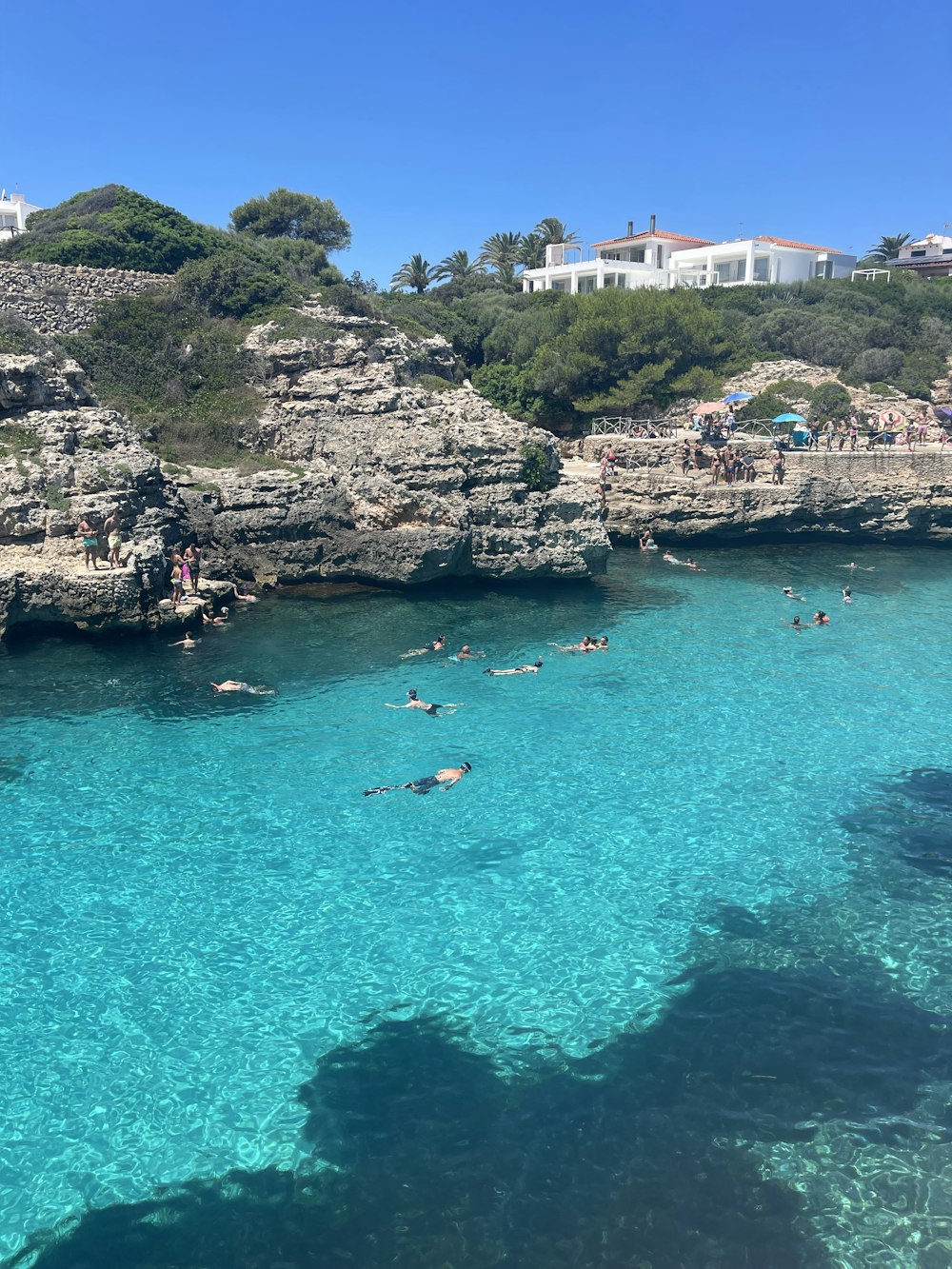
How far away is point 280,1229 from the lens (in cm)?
692

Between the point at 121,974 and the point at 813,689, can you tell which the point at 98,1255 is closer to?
the point at 121,974

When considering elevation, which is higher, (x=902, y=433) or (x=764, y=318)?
(x=764, y=318)

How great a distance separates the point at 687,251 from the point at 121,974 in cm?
6860

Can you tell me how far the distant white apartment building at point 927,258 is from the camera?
2781 inches

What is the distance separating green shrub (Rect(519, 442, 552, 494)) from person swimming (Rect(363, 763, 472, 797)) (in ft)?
42.7

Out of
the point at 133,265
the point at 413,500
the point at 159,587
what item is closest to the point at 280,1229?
the point at 159,587

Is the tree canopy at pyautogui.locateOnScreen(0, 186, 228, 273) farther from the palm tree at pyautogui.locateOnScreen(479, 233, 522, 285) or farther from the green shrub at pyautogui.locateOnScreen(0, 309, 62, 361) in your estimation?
the palm tree at pyautogui.locateOnScreen(479, 233, 522, 285)

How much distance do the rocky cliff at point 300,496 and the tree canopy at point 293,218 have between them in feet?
83.8

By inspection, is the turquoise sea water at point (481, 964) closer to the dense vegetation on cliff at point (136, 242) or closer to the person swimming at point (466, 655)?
the person swimming at point (466, 655)

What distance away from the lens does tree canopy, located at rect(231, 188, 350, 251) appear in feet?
164

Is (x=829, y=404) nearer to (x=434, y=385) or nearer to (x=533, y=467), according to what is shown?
(x=434, y=385)

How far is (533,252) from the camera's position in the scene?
224 ft

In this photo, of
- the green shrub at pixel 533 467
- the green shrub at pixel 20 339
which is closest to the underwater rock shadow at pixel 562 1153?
the green shrub at pixel 533 467

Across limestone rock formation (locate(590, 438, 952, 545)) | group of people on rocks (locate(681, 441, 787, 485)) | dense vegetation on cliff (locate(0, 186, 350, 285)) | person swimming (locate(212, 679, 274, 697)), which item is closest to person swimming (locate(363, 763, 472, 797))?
person swimming (locate(212, 679, 274, 697))
